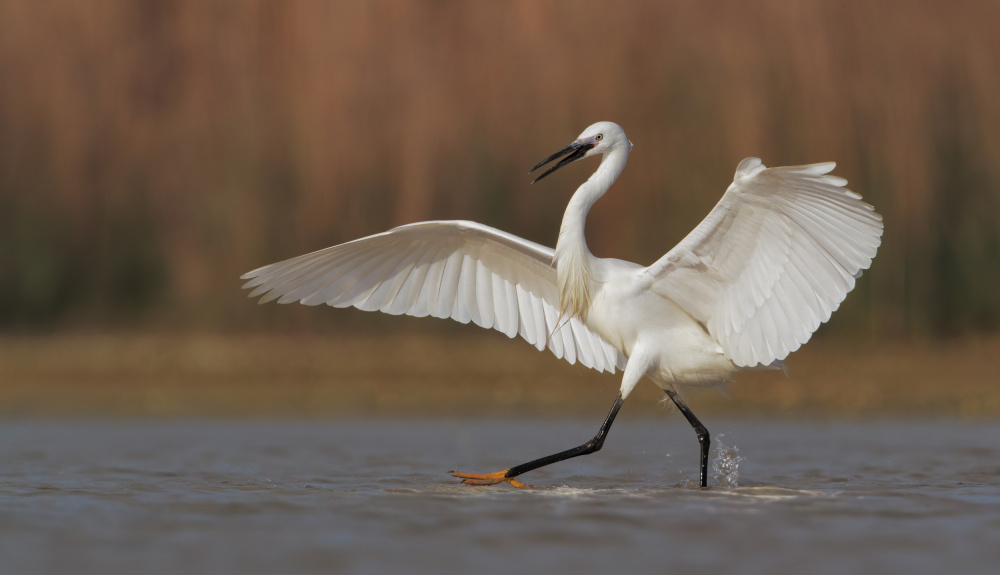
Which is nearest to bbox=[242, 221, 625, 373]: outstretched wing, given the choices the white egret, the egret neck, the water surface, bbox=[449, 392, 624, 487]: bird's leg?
the white egret

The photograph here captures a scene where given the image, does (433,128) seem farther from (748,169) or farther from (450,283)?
(748,169)

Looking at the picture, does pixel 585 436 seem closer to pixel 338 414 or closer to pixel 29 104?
pixel 338 414

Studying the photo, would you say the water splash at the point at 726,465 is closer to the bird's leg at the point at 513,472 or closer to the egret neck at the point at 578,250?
the bird's leg at the point at 513,472

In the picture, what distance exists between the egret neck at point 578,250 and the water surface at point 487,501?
0.98 m

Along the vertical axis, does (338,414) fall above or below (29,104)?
below

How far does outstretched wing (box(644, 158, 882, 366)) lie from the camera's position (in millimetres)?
5852

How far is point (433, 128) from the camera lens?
45.0ft

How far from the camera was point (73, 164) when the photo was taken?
13641 mm

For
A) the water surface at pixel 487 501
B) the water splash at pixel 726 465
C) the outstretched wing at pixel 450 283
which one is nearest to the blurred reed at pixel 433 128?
the water surface at pixel 487 501

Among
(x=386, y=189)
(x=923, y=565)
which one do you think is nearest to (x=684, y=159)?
(x=386, y=189)

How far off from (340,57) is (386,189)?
171cm

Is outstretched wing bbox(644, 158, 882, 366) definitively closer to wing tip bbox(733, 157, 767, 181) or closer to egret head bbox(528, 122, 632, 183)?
wing tip bbox(733, 157, 767, 181)

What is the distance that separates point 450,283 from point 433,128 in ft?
21.5

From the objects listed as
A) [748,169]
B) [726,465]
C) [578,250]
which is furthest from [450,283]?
[748,169]
